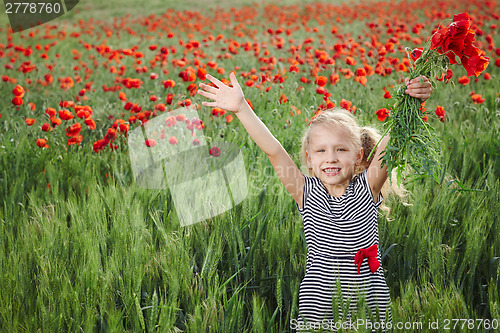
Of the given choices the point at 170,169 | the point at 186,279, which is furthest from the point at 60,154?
the point at 186,279

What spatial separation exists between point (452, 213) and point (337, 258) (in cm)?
76

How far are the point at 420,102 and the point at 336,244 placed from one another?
0.56 metres

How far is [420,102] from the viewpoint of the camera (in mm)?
1438

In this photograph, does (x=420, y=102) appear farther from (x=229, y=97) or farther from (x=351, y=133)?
(x=229, y=97)

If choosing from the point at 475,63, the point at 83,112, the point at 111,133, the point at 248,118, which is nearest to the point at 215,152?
the point at 111,133

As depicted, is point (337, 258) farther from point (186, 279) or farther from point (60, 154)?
point (60, 154)

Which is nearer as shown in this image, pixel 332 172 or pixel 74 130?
pixel 332 172

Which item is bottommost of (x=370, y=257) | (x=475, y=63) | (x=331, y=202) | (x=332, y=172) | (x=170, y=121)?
(x=370, y=257)

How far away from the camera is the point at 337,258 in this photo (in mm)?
1674

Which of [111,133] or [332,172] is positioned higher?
[111,133]

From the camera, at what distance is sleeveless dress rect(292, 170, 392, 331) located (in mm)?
1615

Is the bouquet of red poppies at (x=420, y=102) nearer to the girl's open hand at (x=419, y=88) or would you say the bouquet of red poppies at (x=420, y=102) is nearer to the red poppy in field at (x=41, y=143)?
the girl's open hand at (x=419, y=88)

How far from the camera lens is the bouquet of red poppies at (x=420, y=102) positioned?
1.33 m

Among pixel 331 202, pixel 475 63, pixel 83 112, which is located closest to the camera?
pixel 475 63
